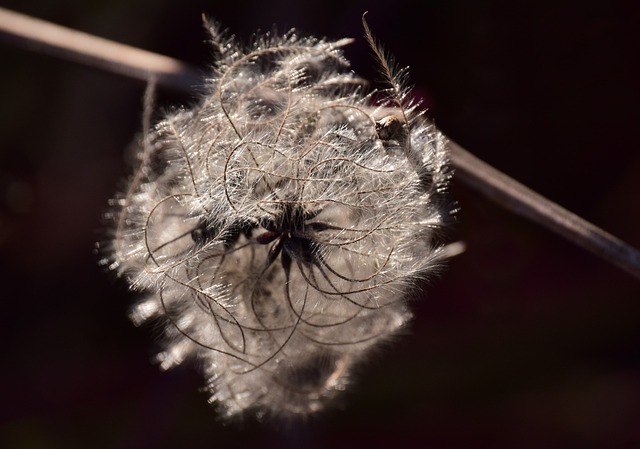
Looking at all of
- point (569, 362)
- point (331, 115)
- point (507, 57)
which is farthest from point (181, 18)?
point (569, 362)

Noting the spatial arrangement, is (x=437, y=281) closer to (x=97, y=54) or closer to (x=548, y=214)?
(x=548, y=214)

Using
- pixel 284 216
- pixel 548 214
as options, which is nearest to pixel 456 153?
pixel 548 214

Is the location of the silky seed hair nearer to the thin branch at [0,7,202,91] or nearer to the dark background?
the thin branch at [0,7,202,91]

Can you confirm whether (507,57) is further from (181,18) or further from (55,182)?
(55,182)

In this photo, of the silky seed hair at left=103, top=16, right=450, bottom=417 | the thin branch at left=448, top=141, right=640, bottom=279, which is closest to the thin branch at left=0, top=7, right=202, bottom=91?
the silky seed hair at left=103, top=16, right=450, bottom=417

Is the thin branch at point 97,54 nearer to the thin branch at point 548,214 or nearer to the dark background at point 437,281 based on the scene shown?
the dark background at point 437,281
